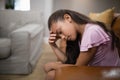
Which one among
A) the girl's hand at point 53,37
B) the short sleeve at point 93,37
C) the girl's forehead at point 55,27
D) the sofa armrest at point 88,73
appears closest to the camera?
the sofa armrest at point 88,73

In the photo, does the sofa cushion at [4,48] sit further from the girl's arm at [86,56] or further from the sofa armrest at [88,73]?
the sofa armrest at [88,73]

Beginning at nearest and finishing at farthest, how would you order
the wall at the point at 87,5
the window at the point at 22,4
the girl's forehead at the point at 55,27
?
the girl's forehead at the point at 55,27 → the wall at the point at 87,5 → the window at the point at 22,4

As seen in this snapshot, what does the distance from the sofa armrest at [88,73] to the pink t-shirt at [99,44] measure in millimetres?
173

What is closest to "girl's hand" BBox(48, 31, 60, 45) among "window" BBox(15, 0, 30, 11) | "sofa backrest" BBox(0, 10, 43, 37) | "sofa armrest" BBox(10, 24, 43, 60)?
"sofa armrest" BBox(10, 24, 43, 60)

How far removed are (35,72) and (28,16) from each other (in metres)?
1.16

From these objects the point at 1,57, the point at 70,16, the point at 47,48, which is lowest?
the point at 47,48

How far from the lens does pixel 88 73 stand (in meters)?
0.84

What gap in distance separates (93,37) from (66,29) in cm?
16

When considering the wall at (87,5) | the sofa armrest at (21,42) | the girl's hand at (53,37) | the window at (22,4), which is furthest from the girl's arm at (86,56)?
the window at (22,4)

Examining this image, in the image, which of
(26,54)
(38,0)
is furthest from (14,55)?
(38,0)

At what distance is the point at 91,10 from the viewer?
5012 millimetres

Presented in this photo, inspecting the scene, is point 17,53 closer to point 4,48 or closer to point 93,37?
point 4,48

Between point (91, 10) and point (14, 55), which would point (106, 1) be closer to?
point (91, 10)

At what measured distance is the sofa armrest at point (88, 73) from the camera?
32.0 inches
